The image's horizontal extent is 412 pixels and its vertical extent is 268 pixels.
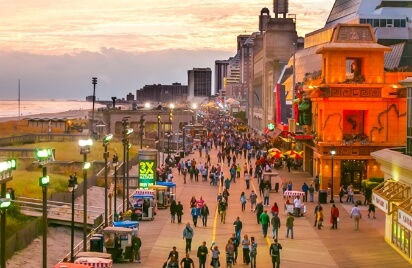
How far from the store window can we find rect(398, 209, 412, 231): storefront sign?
238 centimetres

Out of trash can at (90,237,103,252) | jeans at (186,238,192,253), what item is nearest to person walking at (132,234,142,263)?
trash can at (90,237,103,252)

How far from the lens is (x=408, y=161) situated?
2934 centimetres

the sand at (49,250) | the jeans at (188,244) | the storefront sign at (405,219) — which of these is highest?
the storefront sign at (405,219)

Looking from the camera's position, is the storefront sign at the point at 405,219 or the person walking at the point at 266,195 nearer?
the storefront sign at the point at 405,219

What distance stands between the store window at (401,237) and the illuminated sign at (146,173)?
56.7 ft

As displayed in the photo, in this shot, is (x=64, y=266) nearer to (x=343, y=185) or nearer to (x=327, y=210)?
(x=327, y=210)

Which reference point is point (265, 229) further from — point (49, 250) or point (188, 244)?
point (49, 250)

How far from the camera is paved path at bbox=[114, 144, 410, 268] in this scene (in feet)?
94.6

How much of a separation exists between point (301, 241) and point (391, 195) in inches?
182

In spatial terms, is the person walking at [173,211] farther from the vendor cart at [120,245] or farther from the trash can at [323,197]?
the trash can at [323,197]

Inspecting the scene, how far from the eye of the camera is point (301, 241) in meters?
33.0

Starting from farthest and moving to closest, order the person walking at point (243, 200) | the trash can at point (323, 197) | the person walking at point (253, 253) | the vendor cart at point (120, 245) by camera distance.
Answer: the trash can at point (323, 197)
the person walking at point (243, 200)
the vendor cart at point (120, 245)
the person walking at point (253, 253)

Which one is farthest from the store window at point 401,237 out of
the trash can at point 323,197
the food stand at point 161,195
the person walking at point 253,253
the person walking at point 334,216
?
the food stand at point 161,195

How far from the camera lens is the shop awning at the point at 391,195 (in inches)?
1164
